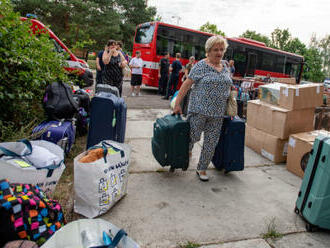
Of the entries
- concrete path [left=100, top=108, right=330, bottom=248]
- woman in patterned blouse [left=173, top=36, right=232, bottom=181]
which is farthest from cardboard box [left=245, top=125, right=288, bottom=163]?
woman in patterned blouse [left=173, top=36, right=232, bottom=181]

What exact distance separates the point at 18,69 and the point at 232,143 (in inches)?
122

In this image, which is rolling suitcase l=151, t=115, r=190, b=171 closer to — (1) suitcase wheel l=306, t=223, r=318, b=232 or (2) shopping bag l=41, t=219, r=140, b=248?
(1) suitcase wheel l=306, t=223, r=318, b=232

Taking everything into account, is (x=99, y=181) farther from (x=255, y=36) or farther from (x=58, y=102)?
(x=255, y=36)

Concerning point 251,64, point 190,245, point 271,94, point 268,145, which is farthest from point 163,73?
point 190,245

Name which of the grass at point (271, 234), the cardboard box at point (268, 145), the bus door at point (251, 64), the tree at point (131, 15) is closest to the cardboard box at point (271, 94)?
the cardboard box at point (268, 145)

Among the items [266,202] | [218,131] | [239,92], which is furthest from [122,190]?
[239,92]

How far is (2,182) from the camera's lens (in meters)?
1.71

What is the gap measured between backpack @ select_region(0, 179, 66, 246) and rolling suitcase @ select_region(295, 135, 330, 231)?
230 centimetres

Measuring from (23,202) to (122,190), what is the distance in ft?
3.85

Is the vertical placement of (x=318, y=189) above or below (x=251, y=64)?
below

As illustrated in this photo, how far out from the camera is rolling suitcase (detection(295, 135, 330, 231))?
7.94ft

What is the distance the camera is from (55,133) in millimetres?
3342

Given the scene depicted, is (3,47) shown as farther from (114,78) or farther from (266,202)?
(266,202)

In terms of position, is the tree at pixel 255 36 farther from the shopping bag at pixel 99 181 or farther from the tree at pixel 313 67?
the shopping bag at pixel 99 181
